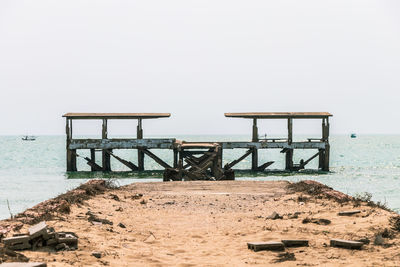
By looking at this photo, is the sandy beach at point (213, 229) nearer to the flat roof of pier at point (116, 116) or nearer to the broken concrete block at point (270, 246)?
the broken concrete block at point (270, 246)

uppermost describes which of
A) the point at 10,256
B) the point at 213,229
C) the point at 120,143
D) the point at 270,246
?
the point at 120,143

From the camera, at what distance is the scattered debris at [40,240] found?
7574 mm

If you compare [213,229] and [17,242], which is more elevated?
[17,242]

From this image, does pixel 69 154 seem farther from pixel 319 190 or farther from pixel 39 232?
pixel 39 232

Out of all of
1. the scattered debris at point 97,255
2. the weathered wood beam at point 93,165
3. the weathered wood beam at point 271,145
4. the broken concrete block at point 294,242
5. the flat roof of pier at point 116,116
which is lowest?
the weathered wood beam at point 93,165

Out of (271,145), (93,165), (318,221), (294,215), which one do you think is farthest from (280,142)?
(318,221)

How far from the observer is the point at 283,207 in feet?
43.2

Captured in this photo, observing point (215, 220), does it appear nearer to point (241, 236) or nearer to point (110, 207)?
point (241, 236)

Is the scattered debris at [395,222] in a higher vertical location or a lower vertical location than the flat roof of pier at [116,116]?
lower

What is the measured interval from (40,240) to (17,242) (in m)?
0.35

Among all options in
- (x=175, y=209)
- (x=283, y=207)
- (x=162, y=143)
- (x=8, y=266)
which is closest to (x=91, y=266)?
(x=8, y=266)

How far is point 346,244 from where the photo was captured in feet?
26.9

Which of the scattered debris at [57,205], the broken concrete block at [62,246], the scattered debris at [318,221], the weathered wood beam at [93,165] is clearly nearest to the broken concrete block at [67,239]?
the broken concrete block at [62,246]

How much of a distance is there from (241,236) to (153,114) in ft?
90.0
